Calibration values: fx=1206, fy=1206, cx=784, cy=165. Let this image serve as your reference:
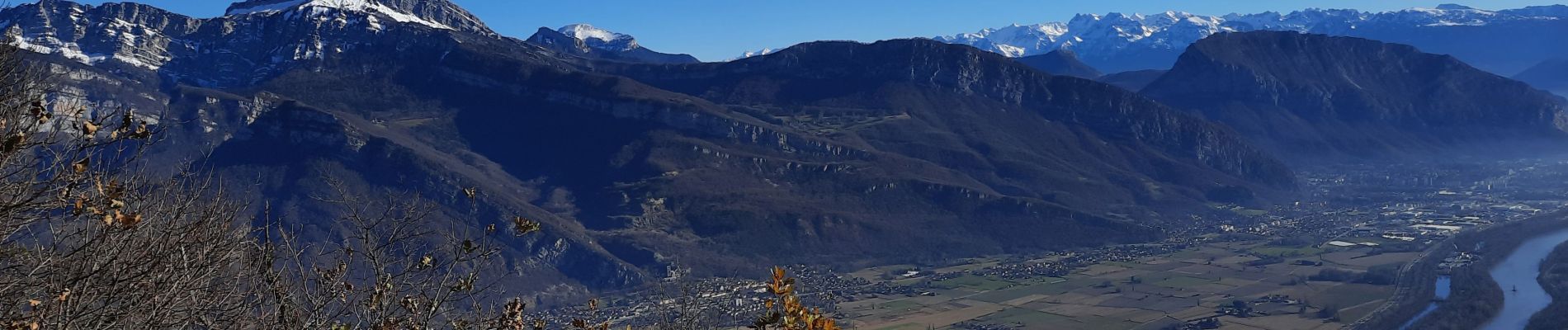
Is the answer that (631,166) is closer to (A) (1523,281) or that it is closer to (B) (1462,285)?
(B) (1462,285)

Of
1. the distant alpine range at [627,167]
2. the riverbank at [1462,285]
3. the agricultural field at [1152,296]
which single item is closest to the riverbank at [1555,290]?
the riverbank at [1462,285]

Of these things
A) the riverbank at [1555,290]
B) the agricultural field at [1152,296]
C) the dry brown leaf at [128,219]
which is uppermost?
the dry brown leaf at [128,219]

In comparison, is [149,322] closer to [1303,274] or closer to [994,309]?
[994,309]

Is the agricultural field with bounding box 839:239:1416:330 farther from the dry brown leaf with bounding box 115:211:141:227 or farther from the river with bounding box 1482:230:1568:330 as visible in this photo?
the dry brown leaf with bounding box 115:211:141:227

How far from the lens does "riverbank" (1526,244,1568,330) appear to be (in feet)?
260

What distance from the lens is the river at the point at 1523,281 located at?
86.0 m

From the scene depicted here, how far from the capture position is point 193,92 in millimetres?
162625

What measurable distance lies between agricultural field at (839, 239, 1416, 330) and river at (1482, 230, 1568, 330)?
8.67 meters

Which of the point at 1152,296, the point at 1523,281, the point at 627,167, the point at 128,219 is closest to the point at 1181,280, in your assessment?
the point at 1152,296

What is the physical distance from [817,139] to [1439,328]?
10784 centimetres

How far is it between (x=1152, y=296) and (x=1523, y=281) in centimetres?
3171

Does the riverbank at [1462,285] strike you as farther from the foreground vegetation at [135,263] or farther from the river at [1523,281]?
the foreground vegetation at [135,263]

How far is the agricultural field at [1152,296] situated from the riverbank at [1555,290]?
1129 cm

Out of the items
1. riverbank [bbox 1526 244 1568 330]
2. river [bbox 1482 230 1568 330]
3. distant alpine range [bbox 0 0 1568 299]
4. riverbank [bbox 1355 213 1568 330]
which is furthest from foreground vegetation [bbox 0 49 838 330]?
distant alpine range [bbox 0 0 1568 299]
